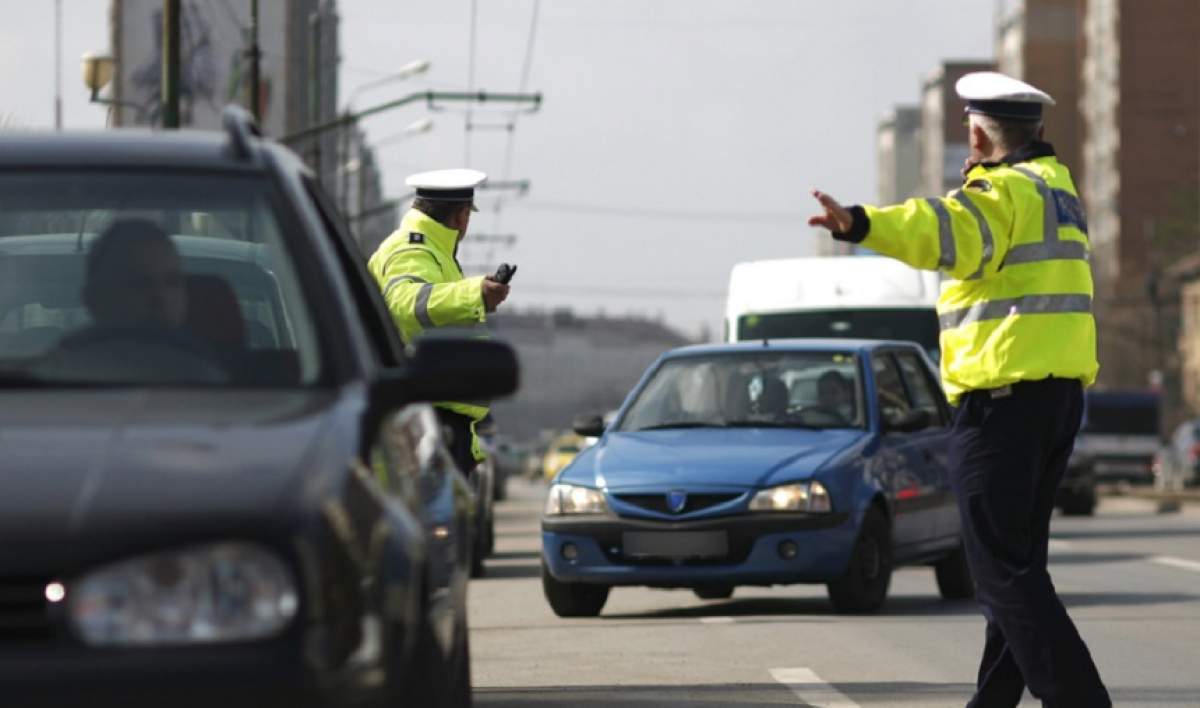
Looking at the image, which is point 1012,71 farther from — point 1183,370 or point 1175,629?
point 1175,629

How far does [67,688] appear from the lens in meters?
4.43

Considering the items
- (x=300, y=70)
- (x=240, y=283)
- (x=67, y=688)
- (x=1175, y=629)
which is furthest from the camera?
(x=300, y=70)

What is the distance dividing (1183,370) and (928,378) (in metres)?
96.0

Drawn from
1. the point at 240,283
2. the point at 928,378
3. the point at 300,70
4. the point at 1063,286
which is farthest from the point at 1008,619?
the point at 300,70

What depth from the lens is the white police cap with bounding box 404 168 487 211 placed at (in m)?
11.0

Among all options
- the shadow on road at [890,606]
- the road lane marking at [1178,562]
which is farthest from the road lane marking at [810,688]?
the road lane marking at [1178,562]

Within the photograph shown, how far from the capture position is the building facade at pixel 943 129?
160 m

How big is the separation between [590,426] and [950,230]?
8359 millimetres

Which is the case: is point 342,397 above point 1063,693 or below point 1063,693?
above

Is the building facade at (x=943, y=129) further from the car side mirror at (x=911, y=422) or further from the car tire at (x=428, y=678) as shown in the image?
the car tire at (x=428, y=678)

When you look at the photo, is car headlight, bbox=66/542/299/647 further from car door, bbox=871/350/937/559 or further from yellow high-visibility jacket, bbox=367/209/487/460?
car door, bbox=871/350/937/559

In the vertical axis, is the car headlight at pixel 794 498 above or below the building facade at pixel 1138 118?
above

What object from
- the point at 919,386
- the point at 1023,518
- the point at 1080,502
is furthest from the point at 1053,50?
the point at 1023,518

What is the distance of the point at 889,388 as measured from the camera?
54.3ft
